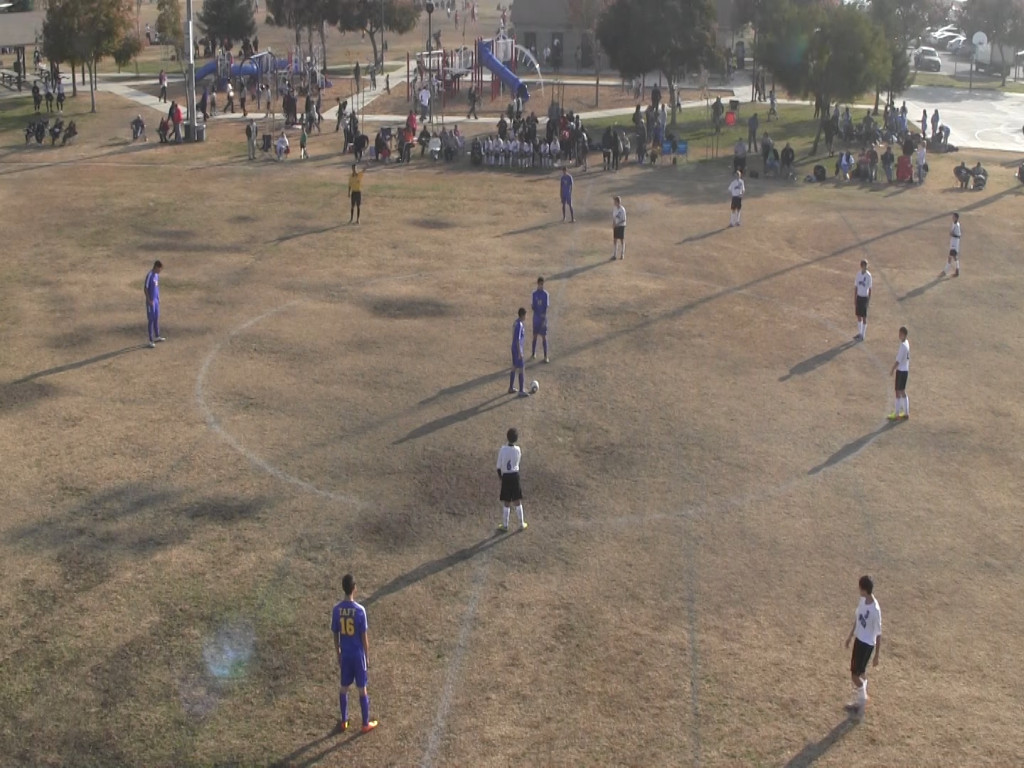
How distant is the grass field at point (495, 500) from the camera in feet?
41.3

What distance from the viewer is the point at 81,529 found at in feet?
53.4

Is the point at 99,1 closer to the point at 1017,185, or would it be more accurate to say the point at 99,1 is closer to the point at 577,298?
the point at 577,298

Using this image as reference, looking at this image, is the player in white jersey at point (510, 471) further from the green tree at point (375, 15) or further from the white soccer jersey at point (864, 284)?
the green tree at point (375, 15)

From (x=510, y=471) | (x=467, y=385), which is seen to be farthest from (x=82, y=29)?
(x=510, y=471)

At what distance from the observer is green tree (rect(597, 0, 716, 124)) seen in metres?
51.4

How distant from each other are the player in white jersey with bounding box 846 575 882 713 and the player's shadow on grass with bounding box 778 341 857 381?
33.8ft

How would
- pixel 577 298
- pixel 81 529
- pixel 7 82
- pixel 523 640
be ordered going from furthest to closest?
pixel 7 82 → pixel 577 298 → pixel 81 529 → pixel 523 640

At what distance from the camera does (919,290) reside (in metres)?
29.3

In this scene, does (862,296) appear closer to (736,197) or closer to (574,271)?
(574,271)

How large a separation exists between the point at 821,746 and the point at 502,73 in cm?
4745

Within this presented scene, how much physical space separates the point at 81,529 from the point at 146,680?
4029mm

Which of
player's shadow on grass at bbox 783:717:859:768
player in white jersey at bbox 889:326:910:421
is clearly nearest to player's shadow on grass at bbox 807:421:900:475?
player in white jersey at bbox 889:326:910:421

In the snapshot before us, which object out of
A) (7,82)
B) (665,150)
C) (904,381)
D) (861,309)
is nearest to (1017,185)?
(665,150)

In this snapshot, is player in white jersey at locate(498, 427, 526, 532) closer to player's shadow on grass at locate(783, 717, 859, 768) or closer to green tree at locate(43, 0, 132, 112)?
player's shadow on grass at locate(783, 717, 859, 768)
